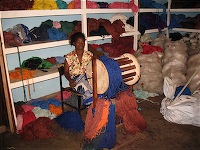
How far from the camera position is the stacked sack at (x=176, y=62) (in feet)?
16.2

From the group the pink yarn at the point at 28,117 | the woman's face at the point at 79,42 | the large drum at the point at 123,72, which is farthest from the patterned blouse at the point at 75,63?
the pink yarn at the point at 28,117

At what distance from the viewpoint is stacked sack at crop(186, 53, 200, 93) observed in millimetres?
A: 4578

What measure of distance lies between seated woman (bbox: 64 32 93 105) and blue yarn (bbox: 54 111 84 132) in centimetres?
42

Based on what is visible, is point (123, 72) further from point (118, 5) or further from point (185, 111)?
point (118, 5)

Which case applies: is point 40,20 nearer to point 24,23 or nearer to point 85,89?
point 24,23

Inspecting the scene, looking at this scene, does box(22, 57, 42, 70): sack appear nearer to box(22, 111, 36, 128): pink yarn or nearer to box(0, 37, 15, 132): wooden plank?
box(0, 37, 15, 132): wooden plank

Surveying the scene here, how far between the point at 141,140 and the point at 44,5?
Result: 10.0 ft

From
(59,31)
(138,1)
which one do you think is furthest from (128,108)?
(138,1)

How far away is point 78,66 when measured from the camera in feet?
12.9

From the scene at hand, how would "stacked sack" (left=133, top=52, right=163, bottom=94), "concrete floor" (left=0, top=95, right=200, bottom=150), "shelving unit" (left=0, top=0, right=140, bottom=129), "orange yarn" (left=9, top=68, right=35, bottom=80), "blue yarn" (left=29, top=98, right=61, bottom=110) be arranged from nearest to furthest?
"concrete floor" (left=0, top=95, right=200, bottom=150) → "shelving unit" (left=0, top=0, right=140, bottom=129) → "orange yarn" (left=9, top=68, right=35, bottom=80) → "blue yarn" (left=29, top=98, right=61, bottom=110) → "stacked sack" (left=133, top=52, right=163, bottom=94)


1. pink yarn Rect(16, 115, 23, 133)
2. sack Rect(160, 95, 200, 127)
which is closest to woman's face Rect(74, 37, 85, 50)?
pink yarn Rect(16, 115, 23, 133)

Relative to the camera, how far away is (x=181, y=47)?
5.27 meters

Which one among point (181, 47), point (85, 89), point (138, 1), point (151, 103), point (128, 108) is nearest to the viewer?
point (128, 108)

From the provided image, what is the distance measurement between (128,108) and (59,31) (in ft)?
7.35
